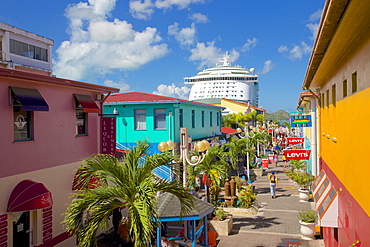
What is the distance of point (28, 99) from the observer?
34.1 feet

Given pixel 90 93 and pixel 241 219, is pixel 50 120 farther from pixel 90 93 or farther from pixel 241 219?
pixel 241 219

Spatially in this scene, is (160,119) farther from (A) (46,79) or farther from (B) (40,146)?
(A) (46,79)

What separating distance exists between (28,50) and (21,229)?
3253cm

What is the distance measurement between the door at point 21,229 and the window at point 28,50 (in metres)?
29.7

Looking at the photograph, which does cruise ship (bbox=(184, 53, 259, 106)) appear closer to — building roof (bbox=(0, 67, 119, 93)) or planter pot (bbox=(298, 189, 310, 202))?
planter pot (bbox=(298, 189, 310, 202))

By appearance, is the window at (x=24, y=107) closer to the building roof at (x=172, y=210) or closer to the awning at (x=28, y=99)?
the awning at (x=28, y=99)

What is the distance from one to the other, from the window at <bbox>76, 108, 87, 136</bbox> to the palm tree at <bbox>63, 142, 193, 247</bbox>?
571 cm

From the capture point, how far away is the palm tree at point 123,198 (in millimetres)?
6887

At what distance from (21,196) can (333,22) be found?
8759mm

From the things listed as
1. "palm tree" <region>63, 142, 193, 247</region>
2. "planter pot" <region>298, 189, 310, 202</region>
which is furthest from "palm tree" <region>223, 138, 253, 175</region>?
"palm tree" <region>63, 142, 193, 247</region>

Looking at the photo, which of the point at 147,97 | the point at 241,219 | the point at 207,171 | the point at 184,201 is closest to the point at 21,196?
the point at 184,201

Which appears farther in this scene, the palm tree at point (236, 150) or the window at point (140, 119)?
the palm tree at point (236, 150)

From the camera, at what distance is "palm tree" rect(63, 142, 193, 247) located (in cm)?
689

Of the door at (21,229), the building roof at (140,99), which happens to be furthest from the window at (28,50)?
the door at (21,229)
